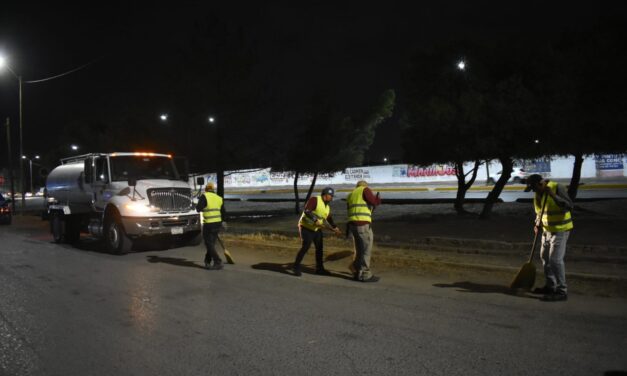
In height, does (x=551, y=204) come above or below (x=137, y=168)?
below

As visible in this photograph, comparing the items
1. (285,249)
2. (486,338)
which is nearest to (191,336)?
(486,338)

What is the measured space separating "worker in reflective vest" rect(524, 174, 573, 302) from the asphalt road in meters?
0.28

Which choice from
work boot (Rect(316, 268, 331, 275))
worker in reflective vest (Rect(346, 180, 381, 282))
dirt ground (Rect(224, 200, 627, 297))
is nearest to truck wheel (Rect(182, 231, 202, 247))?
dirt ground (Rect(224, 200, 627, 297))

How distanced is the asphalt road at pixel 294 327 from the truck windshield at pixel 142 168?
14.1 ft

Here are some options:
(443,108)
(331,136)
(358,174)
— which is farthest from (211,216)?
(358,174)

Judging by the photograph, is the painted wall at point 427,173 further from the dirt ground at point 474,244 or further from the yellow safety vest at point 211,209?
the yellow safety vest at point 211,209

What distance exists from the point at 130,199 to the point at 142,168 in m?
1.45

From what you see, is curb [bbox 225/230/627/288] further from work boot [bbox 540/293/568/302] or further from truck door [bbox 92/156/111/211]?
truck door [bbox 92/156/111/211]

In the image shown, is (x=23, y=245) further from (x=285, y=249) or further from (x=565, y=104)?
(x=565, y=104)

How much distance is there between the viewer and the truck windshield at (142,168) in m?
14.1

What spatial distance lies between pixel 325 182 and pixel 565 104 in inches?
1653

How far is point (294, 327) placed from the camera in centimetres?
661

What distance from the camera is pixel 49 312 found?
7570 mm

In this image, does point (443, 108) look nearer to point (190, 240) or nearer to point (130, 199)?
point (190, 240)
